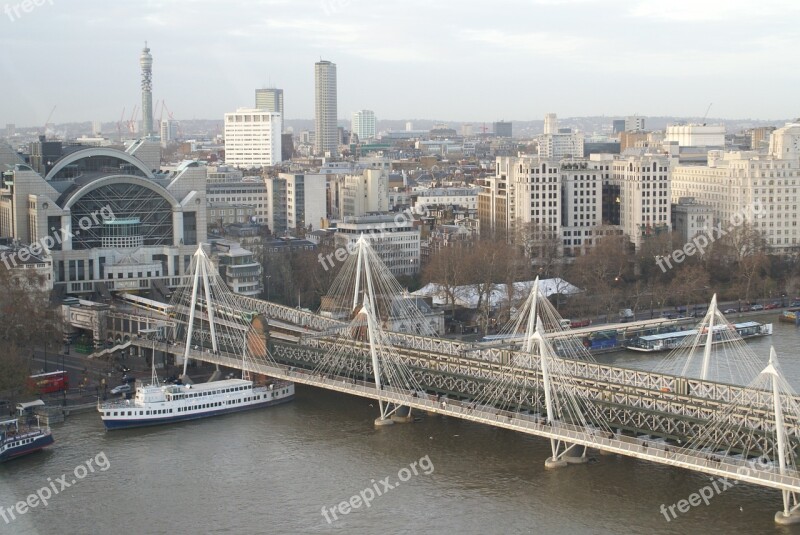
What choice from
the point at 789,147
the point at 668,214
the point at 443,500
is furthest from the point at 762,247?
the point at 443,500

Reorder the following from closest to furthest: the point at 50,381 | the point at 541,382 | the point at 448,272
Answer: the point at 541,382, the point at 50,381, the point at 448,272

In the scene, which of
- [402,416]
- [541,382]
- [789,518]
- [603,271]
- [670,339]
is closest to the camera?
[789,518]

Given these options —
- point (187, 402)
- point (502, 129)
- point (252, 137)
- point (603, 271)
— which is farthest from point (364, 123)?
point (187, 402)

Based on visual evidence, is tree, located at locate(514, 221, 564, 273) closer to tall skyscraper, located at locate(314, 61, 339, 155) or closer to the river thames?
the river thames

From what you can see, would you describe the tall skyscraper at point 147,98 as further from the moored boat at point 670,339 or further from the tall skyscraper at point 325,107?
the moored boat at point 670,339

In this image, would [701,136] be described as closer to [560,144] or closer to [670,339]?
[560,144]

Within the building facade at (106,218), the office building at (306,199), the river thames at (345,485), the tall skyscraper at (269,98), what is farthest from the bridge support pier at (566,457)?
the tall skyscraper at (269,98)
